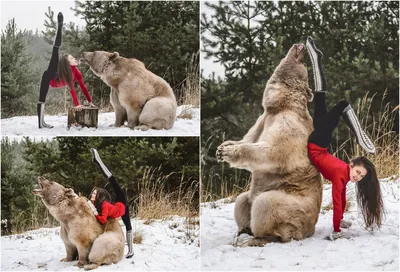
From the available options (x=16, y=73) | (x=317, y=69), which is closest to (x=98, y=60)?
(x=16, y=73)

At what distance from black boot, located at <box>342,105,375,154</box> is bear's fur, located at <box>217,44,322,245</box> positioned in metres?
0.40

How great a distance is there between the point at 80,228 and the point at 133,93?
1350mm

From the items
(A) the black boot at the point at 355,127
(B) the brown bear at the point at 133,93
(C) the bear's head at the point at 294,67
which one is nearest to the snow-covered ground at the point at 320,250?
(A) the black boot at the point at 355,127

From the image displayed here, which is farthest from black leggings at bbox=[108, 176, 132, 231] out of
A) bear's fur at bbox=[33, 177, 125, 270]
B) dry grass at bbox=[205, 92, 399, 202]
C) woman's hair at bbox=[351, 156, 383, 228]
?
woman's hair at bbox=[351, 156, 383, 228]

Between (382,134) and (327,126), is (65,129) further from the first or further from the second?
(382,134)

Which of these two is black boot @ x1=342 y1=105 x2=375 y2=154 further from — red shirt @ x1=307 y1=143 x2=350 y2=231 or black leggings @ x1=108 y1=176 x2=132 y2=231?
black leggings @ x1=108 y1=176 x2=132 y2=231

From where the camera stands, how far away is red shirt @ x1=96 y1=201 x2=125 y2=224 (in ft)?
20.1

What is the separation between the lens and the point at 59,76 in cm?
643

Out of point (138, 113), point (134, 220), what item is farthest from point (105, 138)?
point (134, 220)

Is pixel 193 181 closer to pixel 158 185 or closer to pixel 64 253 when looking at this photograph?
pixel 158 185

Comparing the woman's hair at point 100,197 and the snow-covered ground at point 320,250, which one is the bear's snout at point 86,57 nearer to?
the woman's hair at point 100,197

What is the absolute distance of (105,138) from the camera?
655 cm

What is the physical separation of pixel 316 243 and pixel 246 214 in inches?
26.4

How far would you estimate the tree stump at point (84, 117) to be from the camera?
6.46m
